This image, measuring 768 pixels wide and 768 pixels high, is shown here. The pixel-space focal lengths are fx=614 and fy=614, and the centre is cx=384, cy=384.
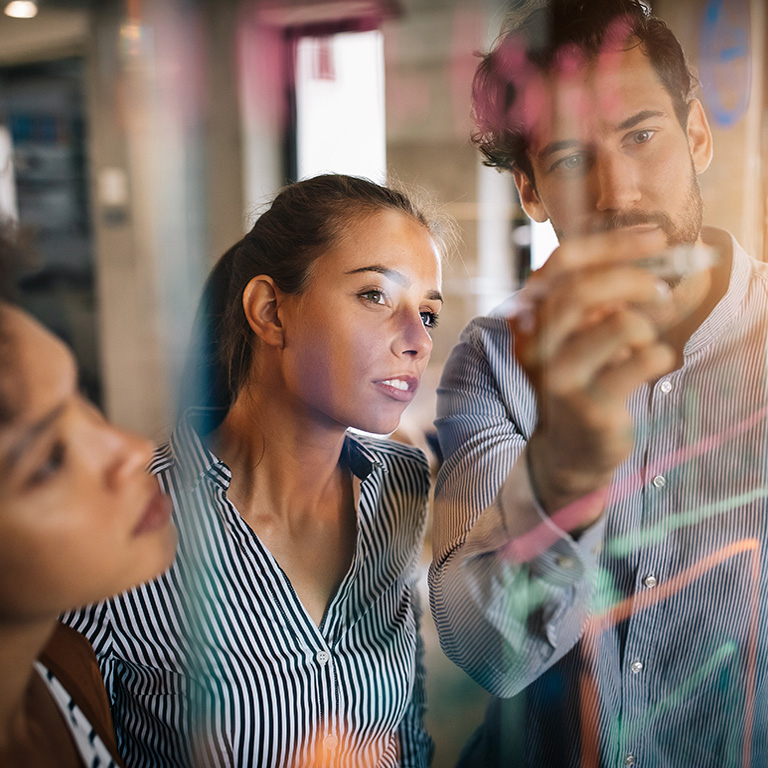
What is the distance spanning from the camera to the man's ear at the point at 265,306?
0.51 metres

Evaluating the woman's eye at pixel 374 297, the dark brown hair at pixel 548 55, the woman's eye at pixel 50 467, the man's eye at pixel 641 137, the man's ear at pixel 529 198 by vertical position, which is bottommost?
the woman's eye at pixel 50 467

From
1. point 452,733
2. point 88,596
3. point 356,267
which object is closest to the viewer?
point 88,596

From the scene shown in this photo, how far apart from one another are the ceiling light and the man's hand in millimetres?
378

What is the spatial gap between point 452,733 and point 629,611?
0.70 feet

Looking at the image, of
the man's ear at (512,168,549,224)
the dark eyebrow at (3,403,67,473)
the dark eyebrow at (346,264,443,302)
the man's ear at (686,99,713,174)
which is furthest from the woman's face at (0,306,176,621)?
the man's ear at (686,99,713,174)

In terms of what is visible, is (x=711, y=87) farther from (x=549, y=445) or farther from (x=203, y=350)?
(x=203, y=350)

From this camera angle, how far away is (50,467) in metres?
0.33

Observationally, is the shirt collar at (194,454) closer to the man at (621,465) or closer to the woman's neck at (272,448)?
→ the woman's neck at (272,448)

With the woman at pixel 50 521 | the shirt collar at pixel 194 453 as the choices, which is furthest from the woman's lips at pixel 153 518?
the shirt collar at pixel 194 453

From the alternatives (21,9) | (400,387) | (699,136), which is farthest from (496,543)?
(21,9)

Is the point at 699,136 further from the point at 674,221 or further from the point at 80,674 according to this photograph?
the point at 80,674

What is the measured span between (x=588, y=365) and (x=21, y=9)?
1.40ft

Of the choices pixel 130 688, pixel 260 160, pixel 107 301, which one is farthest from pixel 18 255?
pixel 130 688

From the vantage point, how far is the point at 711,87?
0.51 metres
